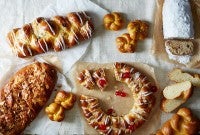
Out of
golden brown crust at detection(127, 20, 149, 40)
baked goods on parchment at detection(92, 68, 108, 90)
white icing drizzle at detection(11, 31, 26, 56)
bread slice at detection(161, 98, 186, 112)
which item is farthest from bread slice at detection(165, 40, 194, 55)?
white icing drizzle at detection(11, 31, 26, 56)

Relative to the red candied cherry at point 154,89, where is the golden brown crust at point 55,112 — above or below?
below

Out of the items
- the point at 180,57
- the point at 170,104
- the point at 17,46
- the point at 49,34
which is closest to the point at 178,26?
the point at 180,57

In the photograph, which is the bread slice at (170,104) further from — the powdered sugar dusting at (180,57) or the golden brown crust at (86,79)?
the golden brown crust at (86,79)

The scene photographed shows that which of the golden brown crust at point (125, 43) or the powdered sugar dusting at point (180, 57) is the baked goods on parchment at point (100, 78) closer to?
the golden brown crust at point (125, 43)

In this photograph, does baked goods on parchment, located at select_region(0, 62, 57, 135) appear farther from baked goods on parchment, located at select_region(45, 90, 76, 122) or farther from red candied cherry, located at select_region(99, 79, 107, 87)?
red candied cherry, located at select_region(99, 79, 107, 87)

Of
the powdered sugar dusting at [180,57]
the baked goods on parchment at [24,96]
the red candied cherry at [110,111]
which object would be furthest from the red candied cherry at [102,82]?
the powdered sugar dusting at [180,57]

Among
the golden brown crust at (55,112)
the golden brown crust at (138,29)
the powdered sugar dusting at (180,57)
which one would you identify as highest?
the golden brown crust at (138,29)

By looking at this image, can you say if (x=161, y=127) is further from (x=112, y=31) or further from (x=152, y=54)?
(x=112, y=31)

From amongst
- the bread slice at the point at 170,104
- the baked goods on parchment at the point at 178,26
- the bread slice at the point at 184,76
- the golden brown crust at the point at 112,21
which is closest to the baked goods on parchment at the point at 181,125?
the bread slice at the point at 170,104
